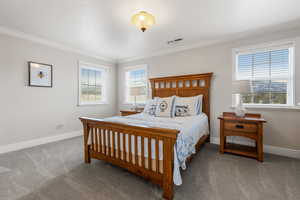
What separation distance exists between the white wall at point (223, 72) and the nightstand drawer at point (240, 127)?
61cm

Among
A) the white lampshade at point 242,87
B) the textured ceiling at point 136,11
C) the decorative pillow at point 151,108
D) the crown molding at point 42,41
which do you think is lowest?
the decorative pillow at point 151,108

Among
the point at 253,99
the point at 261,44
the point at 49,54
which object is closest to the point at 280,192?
the point at 253,99

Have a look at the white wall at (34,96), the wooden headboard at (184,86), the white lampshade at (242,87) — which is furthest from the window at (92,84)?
the white lampshade at (242,87)

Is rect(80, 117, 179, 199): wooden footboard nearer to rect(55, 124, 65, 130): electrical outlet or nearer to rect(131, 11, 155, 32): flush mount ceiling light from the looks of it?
rect(131, 11, 155, 32): flush mount ceiling light

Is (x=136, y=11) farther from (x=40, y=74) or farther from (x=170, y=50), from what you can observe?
(x=40, y=74)

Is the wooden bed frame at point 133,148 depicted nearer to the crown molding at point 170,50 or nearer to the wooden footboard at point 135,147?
the wooden footboard at point 135,147

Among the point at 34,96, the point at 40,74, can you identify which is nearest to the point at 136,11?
the point at 40,74

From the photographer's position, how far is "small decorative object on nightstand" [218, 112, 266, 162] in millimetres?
2273

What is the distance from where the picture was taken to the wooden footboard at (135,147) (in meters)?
1.43

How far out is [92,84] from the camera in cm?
422

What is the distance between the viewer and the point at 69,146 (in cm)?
299

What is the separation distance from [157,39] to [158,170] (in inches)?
105

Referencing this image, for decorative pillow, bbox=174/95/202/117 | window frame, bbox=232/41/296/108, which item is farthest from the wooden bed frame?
window frame, bbox=232/41/296/108

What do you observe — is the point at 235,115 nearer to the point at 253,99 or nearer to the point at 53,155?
the point at 253,99
